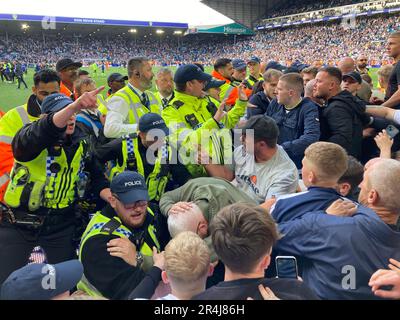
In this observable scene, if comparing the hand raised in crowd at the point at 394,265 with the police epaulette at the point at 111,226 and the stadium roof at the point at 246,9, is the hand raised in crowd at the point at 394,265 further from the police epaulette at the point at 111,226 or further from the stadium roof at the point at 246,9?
the stadium roof at the point at 246,9

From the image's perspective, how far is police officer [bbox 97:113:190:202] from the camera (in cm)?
327

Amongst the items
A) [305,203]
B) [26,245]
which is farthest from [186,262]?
[26,245]

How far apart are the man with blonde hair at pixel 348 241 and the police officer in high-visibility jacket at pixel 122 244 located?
88 centimetres

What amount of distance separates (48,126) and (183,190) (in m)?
1.07

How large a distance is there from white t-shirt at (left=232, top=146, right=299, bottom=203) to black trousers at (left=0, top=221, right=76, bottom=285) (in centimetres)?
159

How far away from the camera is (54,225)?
3.08 metres

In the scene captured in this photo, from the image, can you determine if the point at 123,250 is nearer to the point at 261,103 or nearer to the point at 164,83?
the point at 261,103

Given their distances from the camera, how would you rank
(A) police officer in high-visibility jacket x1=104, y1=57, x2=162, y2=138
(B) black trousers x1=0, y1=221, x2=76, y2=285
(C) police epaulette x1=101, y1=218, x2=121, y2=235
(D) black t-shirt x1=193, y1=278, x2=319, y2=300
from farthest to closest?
(A) police officer in high-visibility jacket x1=104, y1=57, x2=162, y2=138
(B) black trousers x1=0, y1=221, x2=76, y2=285
(C) police epaulette x1=101, y1=218, x2=121, y2=235
(D) black t-shirt x1=193, y1=278, x2=319, y2=300

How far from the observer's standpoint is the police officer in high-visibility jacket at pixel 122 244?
2.35 meters

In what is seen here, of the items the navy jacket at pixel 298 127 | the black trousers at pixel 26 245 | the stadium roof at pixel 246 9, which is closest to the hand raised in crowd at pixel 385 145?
the navy jacket at pixel 298 127

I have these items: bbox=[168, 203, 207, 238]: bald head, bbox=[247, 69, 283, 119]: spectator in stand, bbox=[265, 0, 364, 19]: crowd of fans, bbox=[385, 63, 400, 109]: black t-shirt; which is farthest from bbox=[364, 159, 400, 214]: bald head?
bbox=[265, 0, 364, 19]: crowd of fans

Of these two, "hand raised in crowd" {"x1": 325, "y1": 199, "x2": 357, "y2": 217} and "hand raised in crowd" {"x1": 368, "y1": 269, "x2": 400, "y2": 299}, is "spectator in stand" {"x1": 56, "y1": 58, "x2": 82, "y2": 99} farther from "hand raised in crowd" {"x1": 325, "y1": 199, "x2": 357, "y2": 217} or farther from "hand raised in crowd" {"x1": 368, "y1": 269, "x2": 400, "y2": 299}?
"hand raised in crowd" {"x1": 368, "y1": 269, "x2": 400, "y2": 299}
